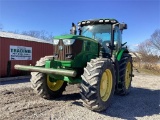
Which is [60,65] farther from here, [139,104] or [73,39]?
[139,104]

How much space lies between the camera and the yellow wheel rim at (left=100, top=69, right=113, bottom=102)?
17.0 feet

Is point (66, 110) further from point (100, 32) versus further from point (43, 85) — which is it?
point (100, 32)

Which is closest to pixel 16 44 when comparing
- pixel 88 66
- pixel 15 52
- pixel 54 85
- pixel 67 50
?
pixel 15 52

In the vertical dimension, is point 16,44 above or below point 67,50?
above

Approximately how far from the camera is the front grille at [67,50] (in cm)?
527

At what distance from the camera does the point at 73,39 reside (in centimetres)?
527

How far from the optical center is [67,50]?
17.4 feet

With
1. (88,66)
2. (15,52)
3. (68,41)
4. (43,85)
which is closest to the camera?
(88,66)

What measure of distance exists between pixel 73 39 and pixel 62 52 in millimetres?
457

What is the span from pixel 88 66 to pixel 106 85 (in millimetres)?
884

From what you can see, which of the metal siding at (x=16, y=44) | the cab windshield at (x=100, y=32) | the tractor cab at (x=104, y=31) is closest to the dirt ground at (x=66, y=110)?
the tractor cab at (x=104, y=31)

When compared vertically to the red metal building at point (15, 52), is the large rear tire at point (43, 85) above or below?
below

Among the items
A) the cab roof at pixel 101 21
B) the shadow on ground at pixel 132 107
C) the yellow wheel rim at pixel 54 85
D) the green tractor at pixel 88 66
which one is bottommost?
the shadow on ground at pixel 132 107

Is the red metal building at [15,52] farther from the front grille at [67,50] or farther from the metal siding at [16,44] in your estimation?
the front grille at [67,50]
